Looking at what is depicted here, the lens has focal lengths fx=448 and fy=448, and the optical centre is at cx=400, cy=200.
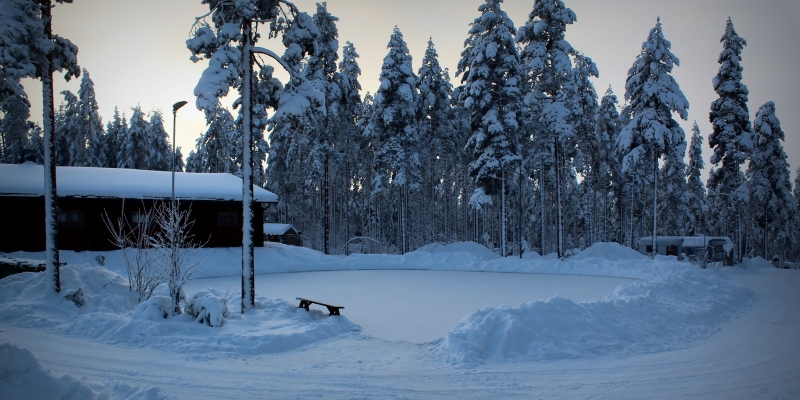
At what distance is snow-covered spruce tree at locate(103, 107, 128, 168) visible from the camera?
162 feet

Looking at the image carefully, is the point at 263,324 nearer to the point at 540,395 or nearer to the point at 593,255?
the point at 540,395

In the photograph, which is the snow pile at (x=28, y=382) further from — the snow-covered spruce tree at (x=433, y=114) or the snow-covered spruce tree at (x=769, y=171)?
the snow-covered spruce tree at (x=769, y=171)

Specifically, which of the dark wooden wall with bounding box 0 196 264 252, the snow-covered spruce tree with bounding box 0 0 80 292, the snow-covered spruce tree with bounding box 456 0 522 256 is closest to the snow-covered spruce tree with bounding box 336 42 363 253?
the snow-covered spruce tree with bounding box 456 0 522 256

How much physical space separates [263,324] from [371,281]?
973 centimetres

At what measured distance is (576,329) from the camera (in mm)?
8664

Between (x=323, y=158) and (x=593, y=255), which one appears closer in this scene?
(x=593, y=255)

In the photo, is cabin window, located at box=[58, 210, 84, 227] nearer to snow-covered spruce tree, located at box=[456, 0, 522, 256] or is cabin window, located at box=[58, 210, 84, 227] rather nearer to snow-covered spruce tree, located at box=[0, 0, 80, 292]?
snow-covered spruce tree, located at box=[0, 0, 80, 292]

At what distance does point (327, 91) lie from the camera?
27359 mm

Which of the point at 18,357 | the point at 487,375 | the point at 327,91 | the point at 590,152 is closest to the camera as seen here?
the point at 18,357

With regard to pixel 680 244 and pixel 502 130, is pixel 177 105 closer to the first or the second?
pixel 502 130

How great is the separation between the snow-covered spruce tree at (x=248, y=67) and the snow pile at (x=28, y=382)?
21.4ft

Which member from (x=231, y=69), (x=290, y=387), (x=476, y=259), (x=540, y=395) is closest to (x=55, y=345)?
(x=290, y=387)

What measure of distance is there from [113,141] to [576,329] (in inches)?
2190

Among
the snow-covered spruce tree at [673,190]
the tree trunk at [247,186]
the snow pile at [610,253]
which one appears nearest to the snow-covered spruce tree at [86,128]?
the tree trunk at [247,186]
